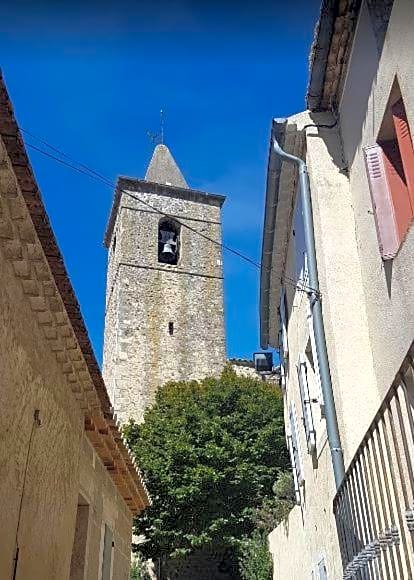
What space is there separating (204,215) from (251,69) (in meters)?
27.7

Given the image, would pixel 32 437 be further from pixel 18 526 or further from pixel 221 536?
pixel 221 536

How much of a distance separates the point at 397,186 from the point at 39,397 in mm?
3180

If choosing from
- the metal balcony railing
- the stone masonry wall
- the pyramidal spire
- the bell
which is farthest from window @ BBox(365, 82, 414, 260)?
the pyramidal spire

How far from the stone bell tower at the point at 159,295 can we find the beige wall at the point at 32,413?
818 inches

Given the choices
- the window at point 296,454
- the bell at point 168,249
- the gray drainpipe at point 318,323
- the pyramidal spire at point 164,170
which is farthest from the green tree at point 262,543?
the pyramidal spire at point 164,170

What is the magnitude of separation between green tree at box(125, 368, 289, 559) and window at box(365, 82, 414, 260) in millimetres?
16224

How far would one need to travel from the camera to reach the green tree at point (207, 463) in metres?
19.9

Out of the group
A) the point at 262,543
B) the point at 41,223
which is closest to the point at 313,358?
the point at 41,223

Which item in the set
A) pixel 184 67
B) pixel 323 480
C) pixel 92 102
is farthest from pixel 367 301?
pixel 92 102

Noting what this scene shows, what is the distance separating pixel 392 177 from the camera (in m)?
5.09

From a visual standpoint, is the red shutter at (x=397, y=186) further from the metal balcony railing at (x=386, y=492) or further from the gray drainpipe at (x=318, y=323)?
the gray drainpipe at (x=318, y=323)

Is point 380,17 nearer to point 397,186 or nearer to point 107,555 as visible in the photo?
point 397,186

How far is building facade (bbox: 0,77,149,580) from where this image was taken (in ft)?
12.1

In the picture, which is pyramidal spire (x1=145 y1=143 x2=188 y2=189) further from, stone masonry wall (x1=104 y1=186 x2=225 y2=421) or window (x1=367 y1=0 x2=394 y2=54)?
window (x1=367 y1=0 x2=394 y2=54)
